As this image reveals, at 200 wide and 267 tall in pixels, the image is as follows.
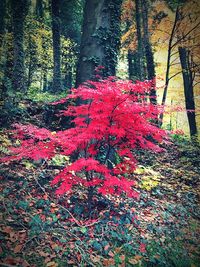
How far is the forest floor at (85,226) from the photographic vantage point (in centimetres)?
341

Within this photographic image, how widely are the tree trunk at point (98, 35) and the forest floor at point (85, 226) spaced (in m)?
2.61

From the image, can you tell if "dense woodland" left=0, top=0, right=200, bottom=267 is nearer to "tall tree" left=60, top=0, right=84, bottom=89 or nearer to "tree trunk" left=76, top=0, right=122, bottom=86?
"tree trunk" left=76, top=0, right=122, bottom=86

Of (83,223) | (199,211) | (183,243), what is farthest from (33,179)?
(199,211)

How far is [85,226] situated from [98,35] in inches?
175

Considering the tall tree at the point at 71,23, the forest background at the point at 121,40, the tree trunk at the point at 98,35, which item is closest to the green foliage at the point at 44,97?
the forest background at the point at 121,40

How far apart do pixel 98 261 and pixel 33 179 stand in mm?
2204

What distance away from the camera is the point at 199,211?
6176 mm

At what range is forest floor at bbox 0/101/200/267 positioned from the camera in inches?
134

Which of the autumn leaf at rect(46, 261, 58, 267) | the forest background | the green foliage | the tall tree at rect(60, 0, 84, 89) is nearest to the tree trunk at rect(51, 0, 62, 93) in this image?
the forest background

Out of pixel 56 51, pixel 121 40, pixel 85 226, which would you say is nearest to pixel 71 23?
pixel 121 40

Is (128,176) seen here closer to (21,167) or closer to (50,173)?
(50,173)

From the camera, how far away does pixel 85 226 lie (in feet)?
13.3

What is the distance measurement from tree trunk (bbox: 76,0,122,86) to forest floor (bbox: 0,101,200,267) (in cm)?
261

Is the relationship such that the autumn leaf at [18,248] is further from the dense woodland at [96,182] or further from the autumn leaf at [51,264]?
the autumn leaf at [51,264]
